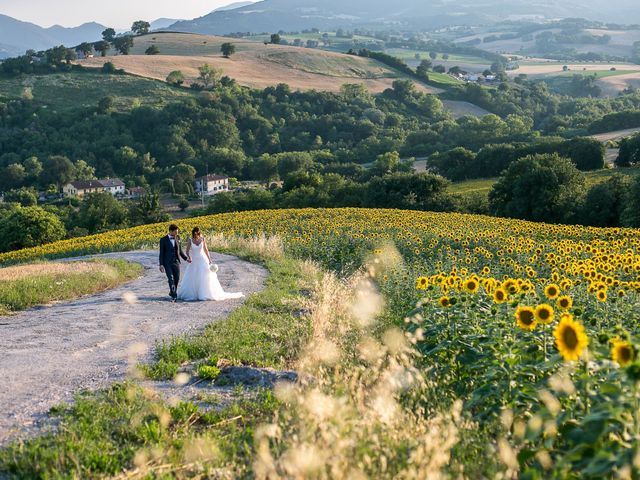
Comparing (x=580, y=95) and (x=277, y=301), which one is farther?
(x=580, y=95)

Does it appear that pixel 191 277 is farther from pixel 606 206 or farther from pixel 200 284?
pixel 606 206

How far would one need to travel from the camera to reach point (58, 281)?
653 inches

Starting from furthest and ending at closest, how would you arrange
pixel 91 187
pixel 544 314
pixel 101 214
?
1. pixel 91 187
2. pixel 101 214
3. pixel 544 314

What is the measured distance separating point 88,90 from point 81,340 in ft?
456

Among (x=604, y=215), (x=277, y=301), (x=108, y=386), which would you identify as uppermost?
(x=108, y=386)

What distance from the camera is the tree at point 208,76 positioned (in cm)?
15032

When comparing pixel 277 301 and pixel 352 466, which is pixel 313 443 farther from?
pixel 277 301

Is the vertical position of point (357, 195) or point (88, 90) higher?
point (88, 90)

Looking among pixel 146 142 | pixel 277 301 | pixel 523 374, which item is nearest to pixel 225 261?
pixel 277 301

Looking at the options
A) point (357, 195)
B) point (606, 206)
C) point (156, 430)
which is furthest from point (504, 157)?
point (156, 430)

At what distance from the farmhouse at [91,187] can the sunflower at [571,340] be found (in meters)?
106

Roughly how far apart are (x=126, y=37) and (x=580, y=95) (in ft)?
407

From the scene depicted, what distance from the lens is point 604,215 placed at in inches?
1623

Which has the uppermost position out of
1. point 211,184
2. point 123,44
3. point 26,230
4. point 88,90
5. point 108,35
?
point 108,35
